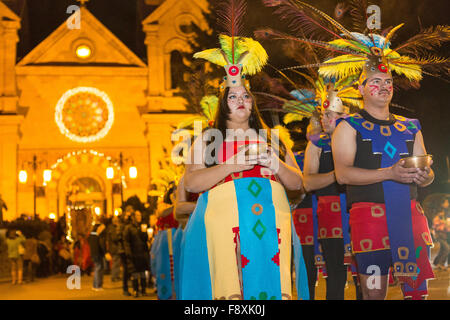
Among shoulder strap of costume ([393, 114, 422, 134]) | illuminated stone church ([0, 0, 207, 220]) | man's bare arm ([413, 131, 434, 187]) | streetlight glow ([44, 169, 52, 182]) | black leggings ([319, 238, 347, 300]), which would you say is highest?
illuminated stone church ([0, 0, 207, 220])

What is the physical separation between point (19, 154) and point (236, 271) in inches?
1371

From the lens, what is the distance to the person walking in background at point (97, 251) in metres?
16.7

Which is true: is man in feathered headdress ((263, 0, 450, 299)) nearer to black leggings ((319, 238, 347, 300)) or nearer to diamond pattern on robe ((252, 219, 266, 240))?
diamond pattern on robe ((252, 219, 266, 240))

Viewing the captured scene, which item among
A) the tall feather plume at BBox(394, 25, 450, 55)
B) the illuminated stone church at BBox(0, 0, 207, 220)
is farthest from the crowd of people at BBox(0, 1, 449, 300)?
the illuminated stone church at BBox(0, 0, 207, 220)

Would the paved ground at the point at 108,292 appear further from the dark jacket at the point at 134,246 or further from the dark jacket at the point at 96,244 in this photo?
the dark jacket at the point at 96,244

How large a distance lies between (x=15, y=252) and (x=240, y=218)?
17456 millimetres

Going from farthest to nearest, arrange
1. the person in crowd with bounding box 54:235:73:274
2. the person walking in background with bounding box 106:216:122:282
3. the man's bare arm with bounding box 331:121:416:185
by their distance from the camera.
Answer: the person in crowd with bounding box 54:235:73:274 < the person walking in background with bounding box 106:216:122:282 < the man's bare arm with bounding box 331:121:416:185

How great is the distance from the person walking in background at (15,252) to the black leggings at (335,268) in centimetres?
1563

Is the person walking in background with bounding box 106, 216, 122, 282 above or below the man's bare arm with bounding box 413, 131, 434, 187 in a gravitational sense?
below

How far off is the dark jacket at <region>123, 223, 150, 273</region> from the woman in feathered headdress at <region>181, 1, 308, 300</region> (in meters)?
10.9

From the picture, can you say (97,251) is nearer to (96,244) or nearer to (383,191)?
(96,244)

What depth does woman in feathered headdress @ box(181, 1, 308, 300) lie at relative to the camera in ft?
14.0

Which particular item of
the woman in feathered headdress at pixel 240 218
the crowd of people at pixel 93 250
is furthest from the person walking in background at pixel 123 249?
the woman in feathered headdress at pixel 240 218

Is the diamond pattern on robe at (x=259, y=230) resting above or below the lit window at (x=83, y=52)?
below
